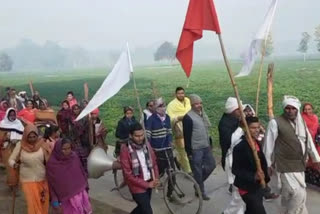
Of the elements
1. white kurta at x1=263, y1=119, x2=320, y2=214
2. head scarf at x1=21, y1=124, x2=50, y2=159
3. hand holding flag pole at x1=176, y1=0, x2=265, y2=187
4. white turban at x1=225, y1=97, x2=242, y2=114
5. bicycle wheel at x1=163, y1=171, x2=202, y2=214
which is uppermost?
hand holding flag pole at x1=176, y1=0, x2=265, y2=187

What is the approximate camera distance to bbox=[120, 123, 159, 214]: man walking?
191 inches

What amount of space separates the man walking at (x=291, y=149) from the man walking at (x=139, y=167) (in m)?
1.29

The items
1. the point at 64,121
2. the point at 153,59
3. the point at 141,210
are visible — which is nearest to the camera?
the point at 141,210

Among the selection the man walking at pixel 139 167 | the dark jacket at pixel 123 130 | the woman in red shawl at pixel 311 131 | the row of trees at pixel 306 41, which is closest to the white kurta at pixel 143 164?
the man walking at pixel 139 167

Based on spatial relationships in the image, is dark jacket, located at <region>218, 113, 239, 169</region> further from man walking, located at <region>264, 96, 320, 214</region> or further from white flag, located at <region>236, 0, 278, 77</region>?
white flag, located at <region>236, 0, 278, 77</region>

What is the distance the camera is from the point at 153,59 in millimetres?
66688

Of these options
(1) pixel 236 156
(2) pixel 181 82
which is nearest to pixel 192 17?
(1) pixel 236 156

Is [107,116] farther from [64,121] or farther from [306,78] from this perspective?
[64,121]

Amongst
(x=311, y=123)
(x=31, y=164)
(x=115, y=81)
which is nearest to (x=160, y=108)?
(x=115, y=81)

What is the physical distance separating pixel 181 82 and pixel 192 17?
75.5 ft

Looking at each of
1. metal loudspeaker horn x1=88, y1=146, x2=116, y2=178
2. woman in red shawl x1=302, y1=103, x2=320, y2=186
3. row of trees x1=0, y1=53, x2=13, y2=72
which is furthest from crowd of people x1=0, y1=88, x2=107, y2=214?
row of trees x1=0, y1=53, x2=13, y2=72

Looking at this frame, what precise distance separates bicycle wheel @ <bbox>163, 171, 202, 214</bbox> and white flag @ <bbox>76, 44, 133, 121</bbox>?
152 centimetres

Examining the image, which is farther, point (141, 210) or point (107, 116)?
point (107, 116)

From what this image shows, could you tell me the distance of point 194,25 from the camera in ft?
14.6
